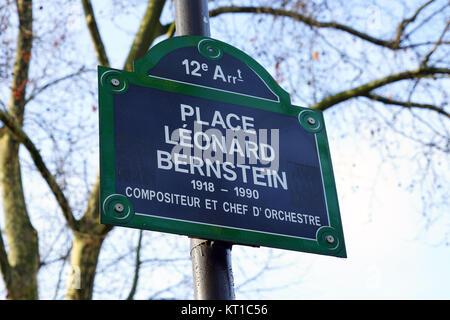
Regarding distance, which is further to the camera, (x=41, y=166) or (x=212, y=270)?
(x=41, y=166)

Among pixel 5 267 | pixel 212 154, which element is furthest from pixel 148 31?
pixel 212 154

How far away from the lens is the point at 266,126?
3301mm

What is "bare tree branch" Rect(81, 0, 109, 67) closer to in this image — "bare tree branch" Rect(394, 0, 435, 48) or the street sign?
"bare tree branch" Rect(394, 0, 435, 48)

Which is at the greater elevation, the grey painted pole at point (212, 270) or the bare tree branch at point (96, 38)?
the bare tree branch at point (96, 38)

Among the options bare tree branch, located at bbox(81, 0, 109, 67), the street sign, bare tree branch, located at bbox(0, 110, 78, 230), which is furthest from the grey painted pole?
bare tree branch, located at bbox(81, 0, 109, 67)

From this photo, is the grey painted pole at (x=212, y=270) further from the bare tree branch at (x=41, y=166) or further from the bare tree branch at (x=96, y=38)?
the bare tree branch at (x=96, y=38)

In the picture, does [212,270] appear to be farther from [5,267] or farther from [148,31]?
[148,31]

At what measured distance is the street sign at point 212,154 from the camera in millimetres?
2861

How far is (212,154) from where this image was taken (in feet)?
10.00

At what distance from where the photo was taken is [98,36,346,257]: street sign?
2.86 meters

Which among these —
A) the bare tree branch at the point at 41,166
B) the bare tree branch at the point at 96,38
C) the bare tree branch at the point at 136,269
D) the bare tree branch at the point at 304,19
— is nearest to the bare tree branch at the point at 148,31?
the bare tree branch at the point at 96,38
